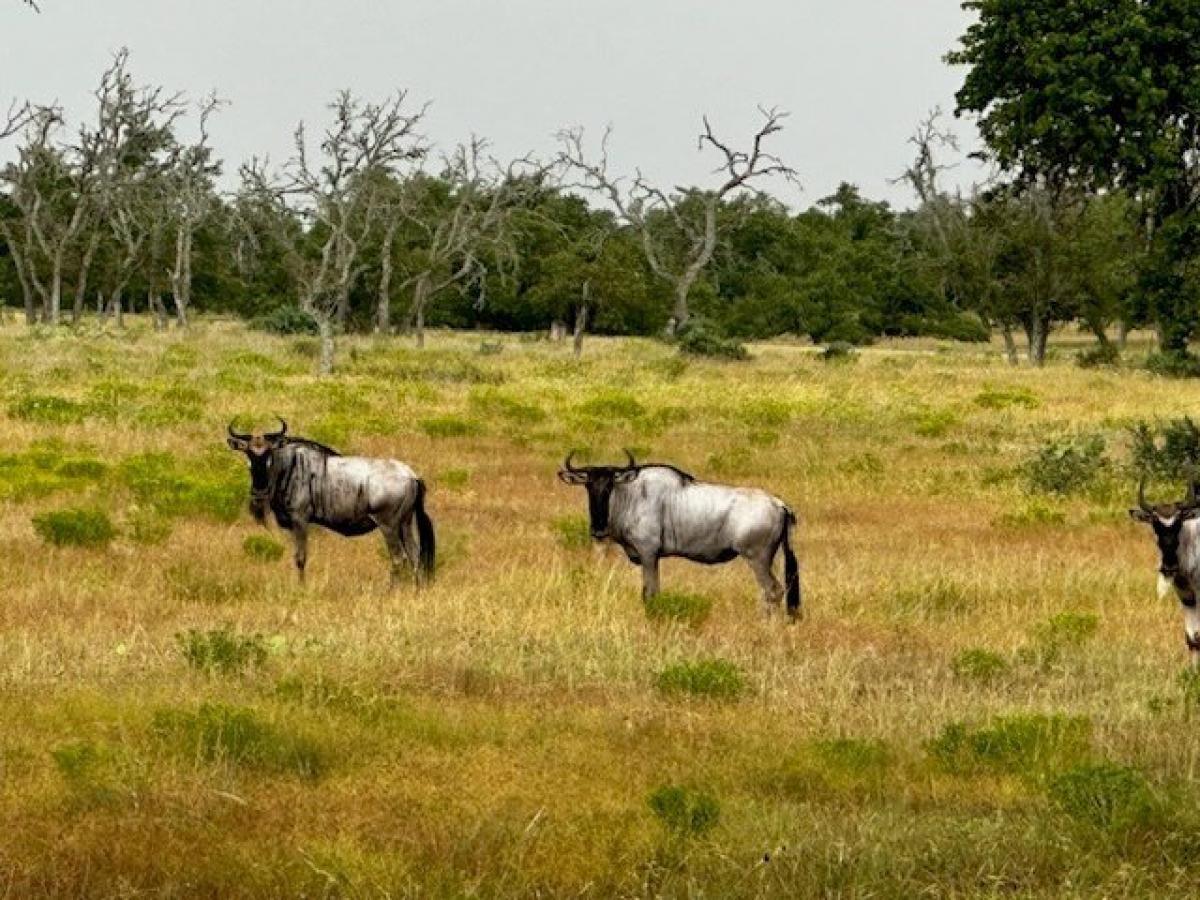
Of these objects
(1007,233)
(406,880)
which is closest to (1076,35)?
(406,880)

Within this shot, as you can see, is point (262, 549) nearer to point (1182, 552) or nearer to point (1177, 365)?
point (1182, 552)

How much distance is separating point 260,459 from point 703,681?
580 cm

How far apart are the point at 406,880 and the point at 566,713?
2668 mm

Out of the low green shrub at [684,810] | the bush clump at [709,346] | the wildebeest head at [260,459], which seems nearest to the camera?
the low green shrub at [684,810]

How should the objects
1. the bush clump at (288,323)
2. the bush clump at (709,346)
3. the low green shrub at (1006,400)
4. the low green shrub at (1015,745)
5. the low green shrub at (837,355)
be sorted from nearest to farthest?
the low green shrub at (1015,745)
the low green shrub at (1006,400)
the low green shrub at (837,355)
the bush clump at (709,346)
the bush clump at (288,323)

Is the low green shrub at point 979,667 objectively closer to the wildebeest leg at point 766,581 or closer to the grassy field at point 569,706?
the grassy field at point 569,706

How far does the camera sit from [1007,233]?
59.0 meters

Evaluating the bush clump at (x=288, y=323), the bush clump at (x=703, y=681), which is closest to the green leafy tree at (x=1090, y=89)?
the bush clump at (x=703, y=681)

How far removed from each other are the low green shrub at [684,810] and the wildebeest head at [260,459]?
7421 millimetres

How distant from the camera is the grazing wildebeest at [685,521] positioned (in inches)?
476

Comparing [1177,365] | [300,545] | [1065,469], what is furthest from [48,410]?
[1177,365]

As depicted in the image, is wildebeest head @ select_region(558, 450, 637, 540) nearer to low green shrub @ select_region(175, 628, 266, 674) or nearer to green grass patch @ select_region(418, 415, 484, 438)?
low green shrub @ select_region(175, 628, 266, 674)

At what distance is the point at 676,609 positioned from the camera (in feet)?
38.5

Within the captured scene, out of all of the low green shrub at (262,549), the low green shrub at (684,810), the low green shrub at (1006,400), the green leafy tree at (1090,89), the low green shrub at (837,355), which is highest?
the green leafy tree at (1090,89)
